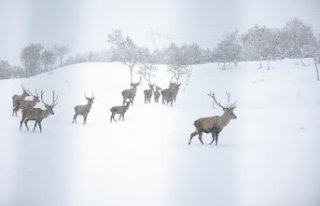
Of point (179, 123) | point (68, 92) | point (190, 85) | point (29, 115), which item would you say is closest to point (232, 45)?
point (190, 85)

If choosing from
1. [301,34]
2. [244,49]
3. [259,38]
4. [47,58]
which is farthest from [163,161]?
[47,58]

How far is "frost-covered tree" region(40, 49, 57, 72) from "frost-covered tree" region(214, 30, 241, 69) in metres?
21.9

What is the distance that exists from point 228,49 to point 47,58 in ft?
78.8

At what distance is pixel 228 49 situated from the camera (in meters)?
33.8

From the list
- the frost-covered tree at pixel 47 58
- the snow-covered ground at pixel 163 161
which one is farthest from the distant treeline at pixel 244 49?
the snow-covered ground at pixel 163 161

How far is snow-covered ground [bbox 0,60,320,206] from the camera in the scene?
5922 millimetres

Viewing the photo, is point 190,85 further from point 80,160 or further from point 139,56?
point 80,160

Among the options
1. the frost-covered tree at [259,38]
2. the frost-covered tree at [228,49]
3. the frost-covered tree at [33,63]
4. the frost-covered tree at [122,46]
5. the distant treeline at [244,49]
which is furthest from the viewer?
the frost-covered tree at [33,63]

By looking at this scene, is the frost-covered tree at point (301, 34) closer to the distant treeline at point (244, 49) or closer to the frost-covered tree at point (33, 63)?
the distant treeline at point (244, 49)

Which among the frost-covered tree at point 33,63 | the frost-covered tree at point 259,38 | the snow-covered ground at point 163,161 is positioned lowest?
the snow-covered ground at point 163,161

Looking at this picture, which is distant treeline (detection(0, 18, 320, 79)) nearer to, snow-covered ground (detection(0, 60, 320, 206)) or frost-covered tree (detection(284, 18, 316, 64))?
frost-covered tree (detection(284, 18, 316, 64))

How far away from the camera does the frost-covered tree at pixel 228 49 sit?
1321 inches

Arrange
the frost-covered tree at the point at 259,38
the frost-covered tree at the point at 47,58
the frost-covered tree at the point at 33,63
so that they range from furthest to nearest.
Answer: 1. the frost-covered tree at the point at 47,58
2. the frost-covered tree at the point at 33,63
3. the frost-covered tree at the point at 259,38

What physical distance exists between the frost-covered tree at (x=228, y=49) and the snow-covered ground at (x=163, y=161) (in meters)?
18.1
